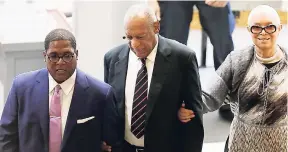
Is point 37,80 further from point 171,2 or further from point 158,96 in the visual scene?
point 171,2

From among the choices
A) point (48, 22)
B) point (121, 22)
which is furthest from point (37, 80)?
point (121, 22)

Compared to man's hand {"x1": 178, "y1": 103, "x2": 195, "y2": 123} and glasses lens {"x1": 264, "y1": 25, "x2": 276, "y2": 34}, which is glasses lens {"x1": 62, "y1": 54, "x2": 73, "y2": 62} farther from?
glasses lens {"x1": 264, "y1": 25, "x2": 276, "y2": 34}

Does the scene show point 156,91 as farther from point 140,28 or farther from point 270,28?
point 270,28

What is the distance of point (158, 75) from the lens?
2.04 meters

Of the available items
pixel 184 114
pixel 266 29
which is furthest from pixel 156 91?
pixel 266 29

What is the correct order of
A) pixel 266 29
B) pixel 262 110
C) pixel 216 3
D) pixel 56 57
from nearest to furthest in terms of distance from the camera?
pixel 56 57
pixel 266 29
pixel 262 110
pixel 216 3

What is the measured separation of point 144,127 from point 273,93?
0.52 metres

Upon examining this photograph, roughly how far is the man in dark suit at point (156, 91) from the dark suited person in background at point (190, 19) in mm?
1270

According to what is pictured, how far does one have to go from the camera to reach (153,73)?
6.71ft

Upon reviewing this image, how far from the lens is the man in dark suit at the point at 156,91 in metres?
2.04

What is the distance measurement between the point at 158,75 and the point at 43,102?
1.45ft

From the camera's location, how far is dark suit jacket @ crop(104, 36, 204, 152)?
204 centimetres

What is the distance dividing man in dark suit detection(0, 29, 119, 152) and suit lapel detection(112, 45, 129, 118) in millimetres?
107

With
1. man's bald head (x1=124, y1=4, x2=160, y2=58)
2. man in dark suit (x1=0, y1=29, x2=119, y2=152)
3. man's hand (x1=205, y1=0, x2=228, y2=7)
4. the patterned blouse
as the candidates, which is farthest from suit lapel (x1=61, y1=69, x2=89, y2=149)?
man's hand (x1=205, y1=0, x2=228, y2=7)
